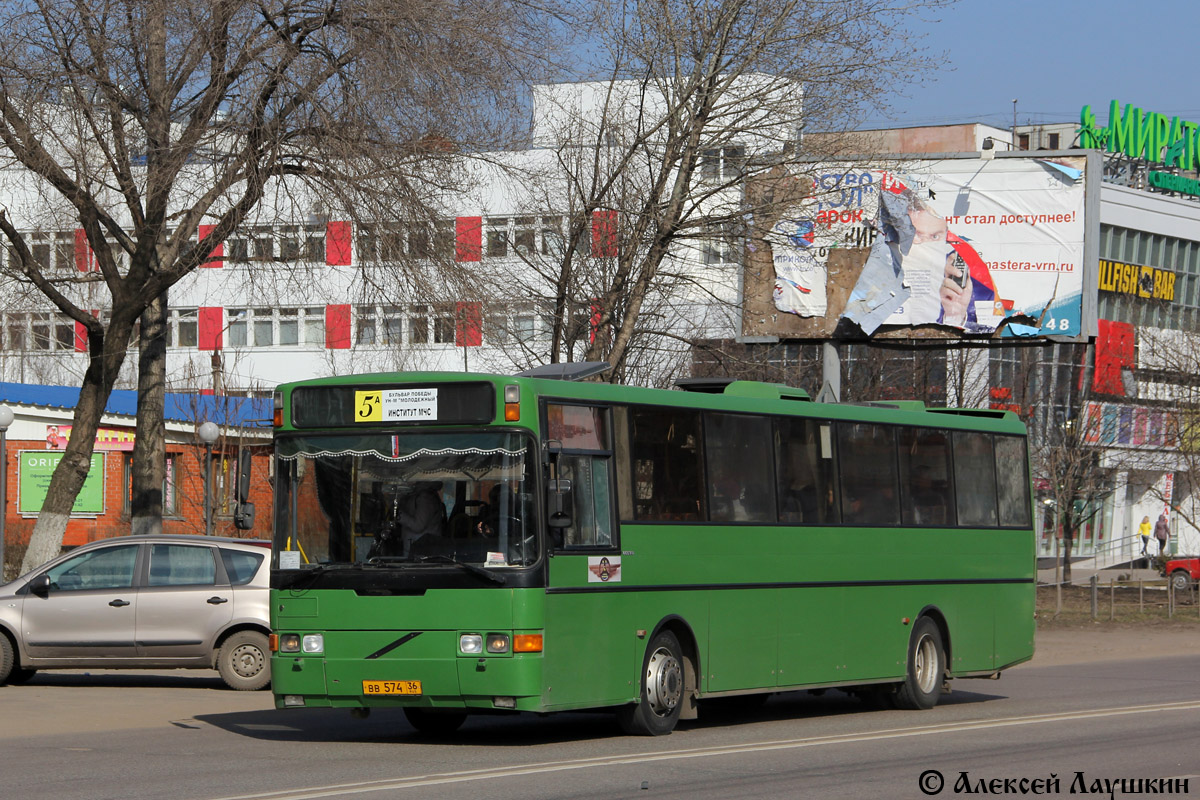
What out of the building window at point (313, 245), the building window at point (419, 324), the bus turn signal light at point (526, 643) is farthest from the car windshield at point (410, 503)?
the building window at point (313, 245)

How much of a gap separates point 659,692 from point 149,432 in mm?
10594

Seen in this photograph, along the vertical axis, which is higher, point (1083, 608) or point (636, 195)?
point (636, 195)

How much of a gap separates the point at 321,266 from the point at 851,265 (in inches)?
559

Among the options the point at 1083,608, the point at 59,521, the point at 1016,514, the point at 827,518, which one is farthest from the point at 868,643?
the point at 1083,608

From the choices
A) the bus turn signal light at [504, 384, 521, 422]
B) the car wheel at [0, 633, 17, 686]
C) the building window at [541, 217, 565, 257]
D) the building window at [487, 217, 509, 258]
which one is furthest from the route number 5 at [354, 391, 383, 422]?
the building window at [541, 217, 565, 257]

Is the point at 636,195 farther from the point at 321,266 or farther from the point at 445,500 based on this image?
the point at 445,500

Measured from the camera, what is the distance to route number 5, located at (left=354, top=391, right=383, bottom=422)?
13023 mm

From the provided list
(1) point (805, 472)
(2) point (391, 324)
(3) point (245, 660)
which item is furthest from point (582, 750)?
(2) point (391, 324)

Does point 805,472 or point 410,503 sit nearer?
point 410,503

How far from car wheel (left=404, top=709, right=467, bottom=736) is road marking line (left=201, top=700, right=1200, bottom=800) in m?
2.31

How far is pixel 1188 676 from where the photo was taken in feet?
70.9

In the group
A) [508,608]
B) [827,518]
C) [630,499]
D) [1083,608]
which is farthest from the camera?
[1083,608]

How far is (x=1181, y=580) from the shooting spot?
4428 centimetres

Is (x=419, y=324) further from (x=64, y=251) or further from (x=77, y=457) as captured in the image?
(x=64, y=251)
